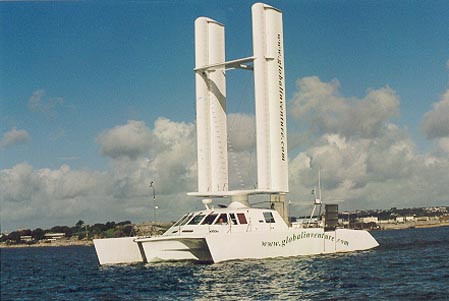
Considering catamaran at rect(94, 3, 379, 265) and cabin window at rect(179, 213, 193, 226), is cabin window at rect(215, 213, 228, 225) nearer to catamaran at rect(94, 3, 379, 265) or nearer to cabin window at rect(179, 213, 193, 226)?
catamaran at rect(94, 3, 379, 265)

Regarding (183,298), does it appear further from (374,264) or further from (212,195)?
(212,195)

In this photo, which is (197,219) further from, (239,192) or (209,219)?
(239,192)

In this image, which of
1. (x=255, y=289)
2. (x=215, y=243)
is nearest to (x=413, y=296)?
(x=255, y=289)

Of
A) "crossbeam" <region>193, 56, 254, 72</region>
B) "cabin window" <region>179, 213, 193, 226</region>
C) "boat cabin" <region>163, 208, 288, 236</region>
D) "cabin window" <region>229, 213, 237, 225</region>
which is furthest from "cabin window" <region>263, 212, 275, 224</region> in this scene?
"crossbeam" <region>193, 56, 254, 72</region>

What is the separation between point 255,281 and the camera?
2873cm

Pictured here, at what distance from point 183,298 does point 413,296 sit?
7.93m

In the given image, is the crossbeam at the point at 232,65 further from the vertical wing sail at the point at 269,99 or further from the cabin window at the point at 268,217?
the cabin window at the point at 268,217

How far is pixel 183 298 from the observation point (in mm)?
25000

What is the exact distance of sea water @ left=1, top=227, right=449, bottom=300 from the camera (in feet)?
82.4

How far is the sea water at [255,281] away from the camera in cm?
2511

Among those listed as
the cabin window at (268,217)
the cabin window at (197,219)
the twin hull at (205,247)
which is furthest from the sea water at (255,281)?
the cabin window at (197,219)

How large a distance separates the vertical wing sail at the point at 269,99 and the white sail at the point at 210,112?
3.33 m

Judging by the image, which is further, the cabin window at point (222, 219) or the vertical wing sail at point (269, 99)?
the vertical wing sail at point (269, 99)

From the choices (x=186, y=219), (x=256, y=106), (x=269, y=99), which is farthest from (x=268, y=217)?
(x=269, y=99)
